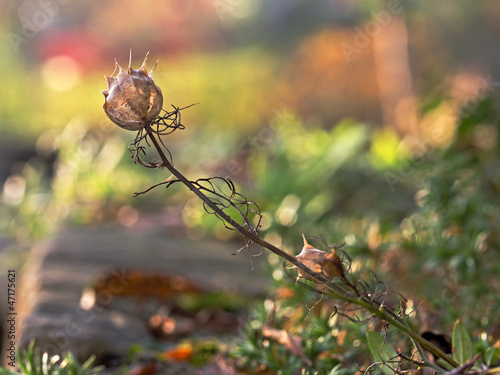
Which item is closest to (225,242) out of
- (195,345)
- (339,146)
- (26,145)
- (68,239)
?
(68,239)

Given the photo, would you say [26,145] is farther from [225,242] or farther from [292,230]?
[292,230]

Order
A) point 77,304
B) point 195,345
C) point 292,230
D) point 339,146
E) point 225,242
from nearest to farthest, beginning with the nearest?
point 195,345 < point 77,304 < point 292,230 < point 225,242 < point 339,146

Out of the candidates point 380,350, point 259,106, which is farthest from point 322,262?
point 259,106

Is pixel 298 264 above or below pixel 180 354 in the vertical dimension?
above

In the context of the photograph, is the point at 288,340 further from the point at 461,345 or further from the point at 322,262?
the point at 322,262

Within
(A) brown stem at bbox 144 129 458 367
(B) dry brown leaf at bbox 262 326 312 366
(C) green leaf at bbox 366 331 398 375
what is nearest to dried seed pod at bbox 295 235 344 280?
(A) brown stem at bbox 144 129 458 367

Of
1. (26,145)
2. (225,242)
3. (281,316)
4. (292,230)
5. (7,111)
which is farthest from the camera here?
(7,111)

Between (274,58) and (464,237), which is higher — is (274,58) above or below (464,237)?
above
